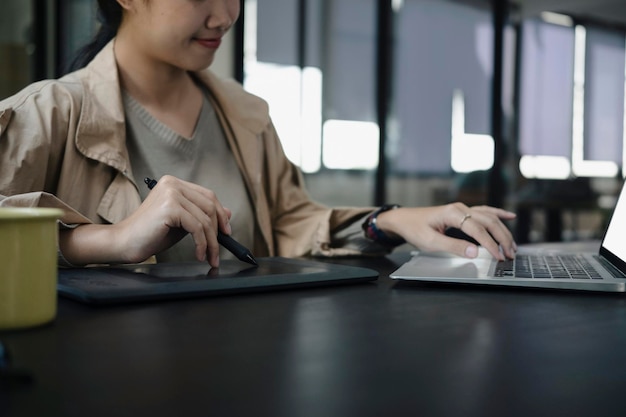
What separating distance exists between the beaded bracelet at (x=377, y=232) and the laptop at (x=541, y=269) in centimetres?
8

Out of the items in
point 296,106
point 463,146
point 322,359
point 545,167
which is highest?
point 296,106

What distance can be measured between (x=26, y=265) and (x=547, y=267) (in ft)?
2.01

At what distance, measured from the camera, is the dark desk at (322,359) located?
34 cm

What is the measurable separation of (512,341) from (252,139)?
2.94ft

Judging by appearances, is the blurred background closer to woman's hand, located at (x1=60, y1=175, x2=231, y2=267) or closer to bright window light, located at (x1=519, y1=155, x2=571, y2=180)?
bright window light, located at (x1=519, y1=155, x2=571, y2=180)

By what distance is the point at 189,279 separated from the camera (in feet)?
Result: 2.18

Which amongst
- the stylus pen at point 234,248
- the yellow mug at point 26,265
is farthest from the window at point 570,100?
the yellow mug at point 26,265

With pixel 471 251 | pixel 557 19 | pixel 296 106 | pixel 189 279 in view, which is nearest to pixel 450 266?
pixel 471 251

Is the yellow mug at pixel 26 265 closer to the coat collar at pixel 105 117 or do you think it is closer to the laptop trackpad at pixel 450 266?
the laptop trackpad at pixel 450 266

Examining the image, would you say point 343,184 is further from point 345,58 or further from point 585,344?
point 585,344

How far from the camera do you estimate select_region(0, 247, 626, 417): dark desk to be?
0.34 meters

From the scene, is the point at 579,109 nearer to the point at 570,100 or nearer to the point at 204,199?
the point at 570,100

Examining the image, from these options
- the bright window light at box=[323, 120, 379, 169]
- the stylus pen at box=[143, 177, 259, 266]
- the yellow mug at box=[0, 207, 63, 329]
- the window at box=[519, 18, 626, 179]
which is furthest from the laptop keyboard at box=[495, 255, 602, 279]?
the window at box=[519, 18, 626, 179]

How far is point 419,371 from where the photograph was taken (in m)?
0.40
